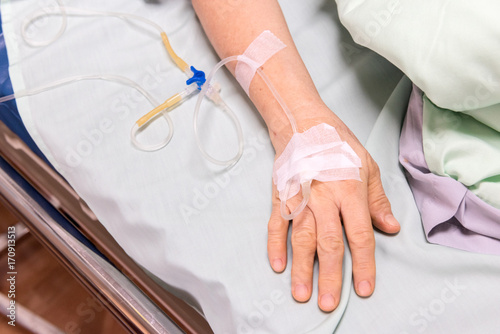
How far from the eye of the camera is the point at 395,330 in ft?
2.44

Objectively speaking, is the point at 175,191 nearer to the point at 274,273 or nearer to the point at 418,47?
the point at 274,273

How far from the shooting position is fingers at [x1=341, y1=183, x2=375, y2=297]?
774 millimetres

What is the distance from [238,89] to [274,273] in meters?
0.41

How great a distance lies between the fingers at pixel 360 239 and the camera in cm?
77

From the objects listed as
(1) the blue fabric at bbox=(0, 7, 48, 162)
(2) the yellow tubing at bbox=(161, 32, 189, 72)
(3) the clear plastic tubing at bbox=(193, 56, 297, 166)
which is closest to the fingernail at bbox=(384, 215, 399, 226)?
(3) the clear plastic tubing at bbox=(193, 56, 297, 166)

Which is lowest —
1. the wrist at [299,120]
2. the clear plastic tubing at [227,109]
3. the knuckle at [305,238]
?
the knuckle at [305,238]

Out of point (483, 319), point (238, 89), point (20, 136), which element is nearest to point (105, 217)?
point (20, 136)

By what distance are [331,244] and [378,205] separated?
122 millimetres

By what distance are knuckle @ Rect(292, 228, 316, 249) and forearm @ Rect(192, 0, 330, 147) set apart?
19 cm

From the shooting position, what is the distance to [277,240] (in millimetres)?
816

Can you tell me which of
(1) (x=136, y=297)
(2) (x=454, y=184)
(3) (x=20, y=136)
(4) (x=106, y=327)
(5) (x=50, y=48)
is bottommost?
(4) (x=106, y=327)

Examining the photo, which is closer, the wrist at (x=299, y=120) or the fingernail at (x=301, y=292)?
the fingernail at (x=301, y=292)

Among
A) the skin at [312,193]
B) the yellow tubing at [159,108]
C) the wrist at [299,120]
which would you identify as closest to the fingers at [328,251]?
the skin at [312,193]

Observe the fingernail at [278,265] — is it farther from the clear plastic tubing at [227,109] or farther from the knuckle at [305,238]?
the clear plastic tubing at [227,109]
